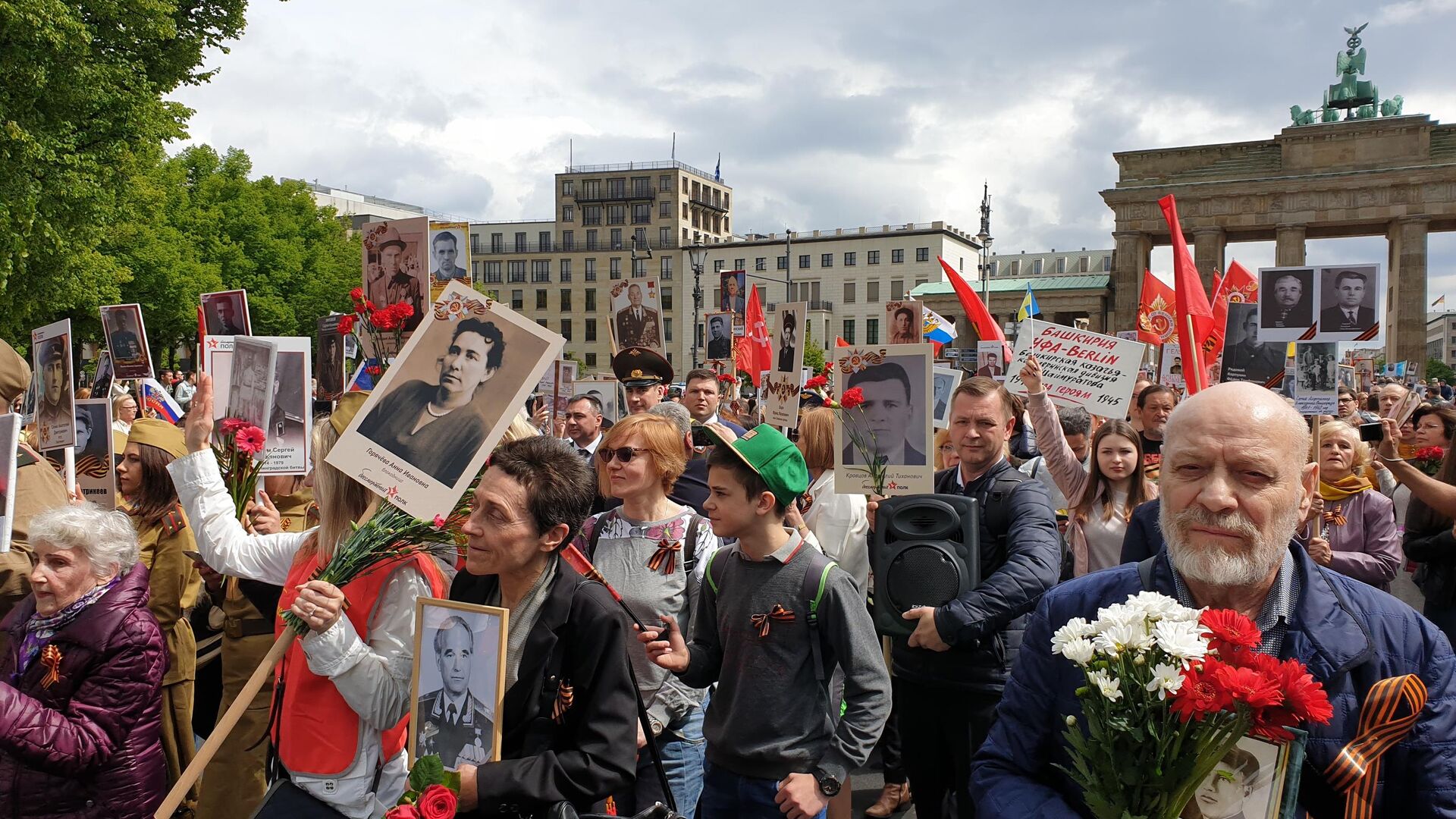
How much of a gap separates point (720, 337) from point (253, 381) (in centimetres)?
1249

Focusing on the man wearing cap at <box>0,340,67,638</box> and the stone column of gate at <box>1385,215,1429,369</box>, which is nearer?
the man wearing cap at <box>0,340,67,638</box>

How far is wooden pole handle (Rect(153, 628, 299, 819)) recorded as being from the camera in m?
2.79

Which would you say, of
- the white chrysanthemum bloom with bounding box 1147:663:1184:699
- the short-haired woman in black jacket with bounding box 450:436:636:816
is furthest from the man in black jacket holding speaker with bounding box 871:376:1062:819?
the white chrysanthemum bloom with bounding box 1147:663:1184:699

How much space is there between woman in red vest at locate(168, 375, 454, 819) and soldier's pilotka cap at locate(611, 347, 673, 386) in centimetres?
558

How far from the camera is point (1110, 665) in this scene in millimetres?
1860

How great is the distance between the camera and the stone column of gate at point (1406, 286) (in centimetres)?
5678

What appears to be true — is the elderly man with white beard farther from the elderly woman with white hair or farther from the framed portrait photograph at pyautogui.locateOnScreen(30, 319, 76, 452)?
the framed portrait photograph at pyautogui.locateOnScreen(30, 319, 76, 452)

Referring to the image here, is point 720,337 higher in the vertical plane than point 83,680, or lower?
higher

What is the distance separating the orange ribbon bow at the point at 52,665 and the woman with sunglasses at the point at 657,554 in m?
1.86

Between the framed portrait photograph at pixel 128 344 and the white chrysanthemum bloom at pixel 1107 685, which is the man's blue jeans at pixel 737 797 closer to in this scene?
the white chrysanthemum bloom at pixel 1107 685

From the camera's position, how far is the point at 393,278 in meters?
5.34

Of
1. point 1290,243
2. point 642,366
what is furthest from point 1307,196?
point 642,366

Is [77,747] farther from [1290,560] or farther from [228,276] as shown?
[228,276]

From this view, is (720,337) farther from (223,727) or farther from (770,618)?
(223,727)
